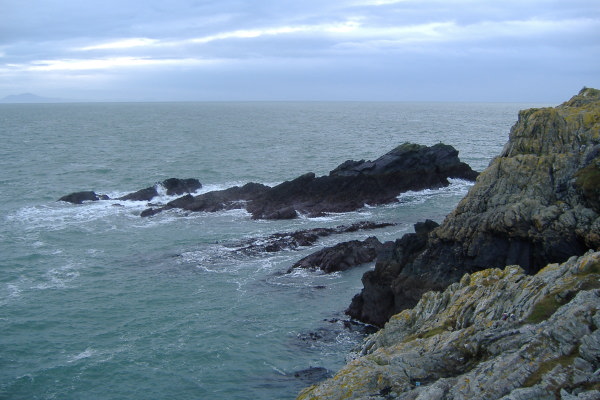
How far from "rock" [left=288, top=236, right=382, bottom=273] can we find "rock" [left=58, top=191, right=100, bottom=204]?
3185cm

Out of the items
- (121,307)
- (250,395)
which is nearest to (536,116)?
(250,395)

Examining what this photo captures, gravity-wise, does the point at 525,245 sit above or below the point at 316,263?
above

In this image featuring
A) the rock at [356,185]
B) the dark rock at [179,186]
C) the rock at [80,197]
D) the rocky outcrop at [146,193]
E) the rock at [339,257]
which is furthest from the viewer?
the dark rock at [179,186]

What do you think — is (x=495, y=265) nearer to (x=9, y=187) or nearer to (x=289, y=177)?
(x=289, y=177)

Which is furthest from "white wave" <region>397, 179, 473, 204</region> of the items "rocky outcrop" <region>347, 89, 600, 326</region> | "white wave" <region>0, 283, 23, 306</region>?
"white wave" <region>0, 283, 23, 306</region>

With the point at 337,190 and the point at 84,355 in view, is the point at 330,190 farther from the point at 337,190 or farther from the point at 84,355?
the point at 84,355

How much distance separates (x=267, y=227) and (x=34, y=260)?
17605 millimetres

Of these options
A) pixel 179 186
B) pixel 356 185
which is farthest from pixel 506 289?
pixel 179 186

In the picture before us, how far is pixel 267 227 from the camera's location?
158ft

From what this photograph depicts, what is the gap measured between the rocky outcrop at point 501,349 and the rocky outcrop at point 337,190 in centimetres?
3330

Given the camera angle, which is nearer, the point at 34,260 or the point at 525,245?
the point at 525,245

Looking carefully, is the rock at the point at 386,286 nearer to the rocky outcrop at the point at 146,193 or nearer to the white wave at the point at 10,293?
the white wave at the point at 10,293

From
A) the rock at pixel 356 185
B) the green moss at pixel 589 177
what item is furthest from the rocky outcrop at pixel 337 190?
the green moss at pixel 589 177

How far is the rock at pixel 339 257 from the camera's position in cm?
3728
